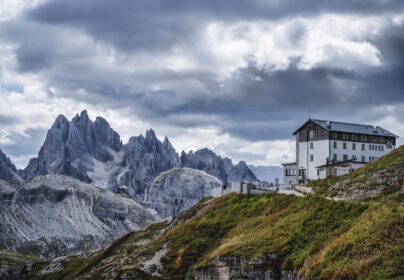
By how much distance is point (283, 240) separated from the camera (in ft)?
233

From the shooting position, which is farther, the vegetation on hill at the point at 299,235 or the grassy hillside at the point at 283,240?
the vegetation on hill at the point at 299,235

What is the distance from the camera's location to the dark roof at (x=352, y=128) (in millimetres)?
132250

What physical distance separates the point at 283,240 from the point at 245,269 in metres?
6.16

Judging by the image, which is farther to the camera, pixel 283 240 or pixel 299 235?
pixel 283 240

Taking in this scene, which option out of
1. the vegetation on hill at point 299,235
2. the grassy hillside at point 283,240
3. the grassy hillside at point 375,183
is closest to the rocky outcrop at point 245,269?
the vegetation on hill at point 299,235

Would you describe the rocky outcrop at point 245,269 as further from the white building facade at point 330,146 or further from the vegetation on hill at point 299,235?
the white building facade at point 330,146

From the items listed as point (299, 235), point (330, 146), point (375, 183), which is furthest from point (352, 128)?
point (299, 235)

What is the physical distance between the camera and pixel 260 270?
220 ft

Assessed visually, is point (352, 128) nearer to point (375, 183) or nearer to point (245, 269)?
point (375, 183)

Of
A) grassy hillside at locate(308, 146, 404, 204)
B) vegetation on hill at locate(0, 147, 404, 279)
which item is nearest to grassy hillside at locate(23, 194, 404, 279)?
vegetation on hill at locate(0, 147, 404, 279)

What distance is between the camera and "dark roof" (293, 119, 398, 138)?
132 metres

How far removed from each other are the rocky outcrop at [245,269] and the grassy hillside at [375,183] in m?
18.7

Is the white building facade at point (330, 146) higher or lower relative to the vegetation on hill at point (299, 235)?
higher

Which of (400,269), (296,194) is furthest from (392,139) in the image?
(400,269)
